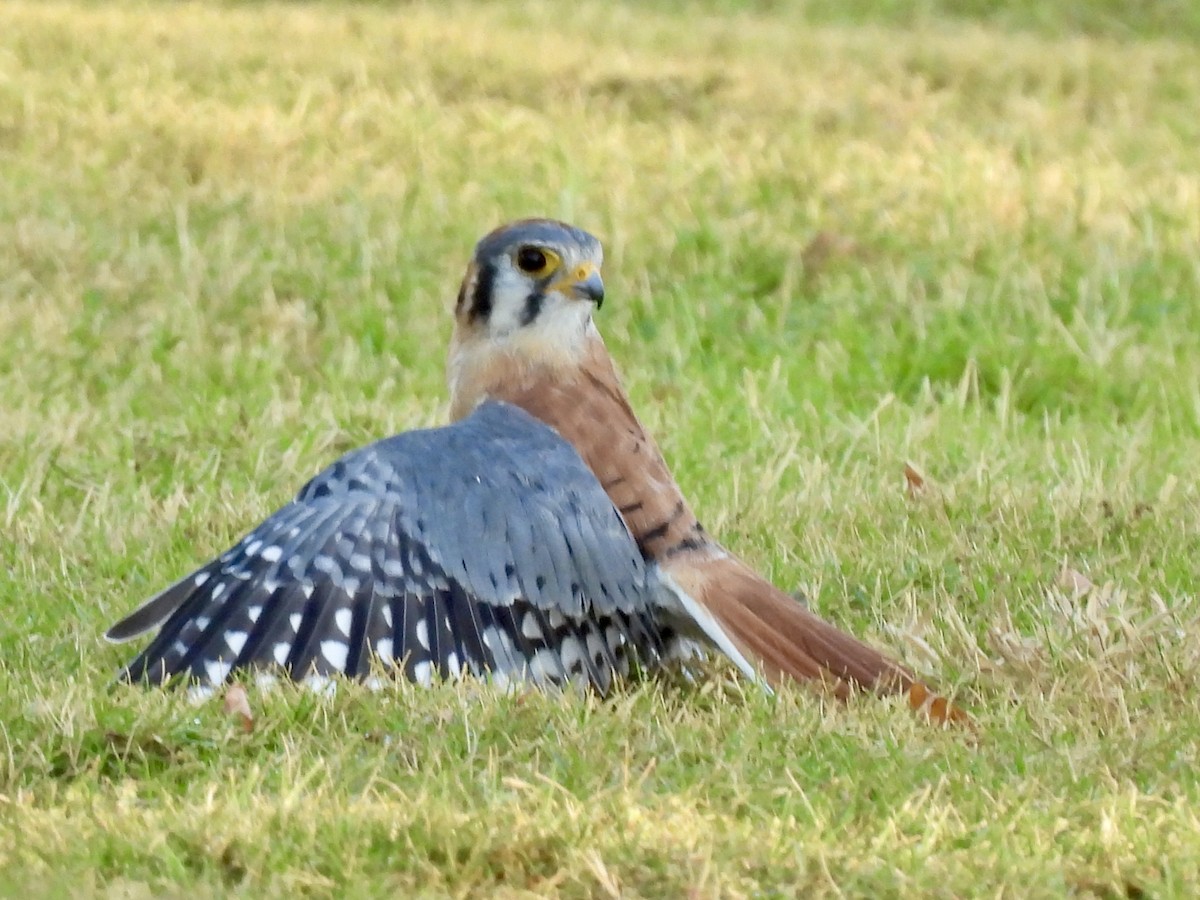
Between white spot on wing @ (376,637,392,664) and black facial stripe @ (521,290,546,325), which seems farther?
black facial stripe @ (521,290,546,325)

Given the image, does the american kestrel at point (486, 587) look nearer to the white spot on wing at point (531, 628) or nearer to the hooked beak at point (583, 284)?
the white spot on wing at point (531, 628)

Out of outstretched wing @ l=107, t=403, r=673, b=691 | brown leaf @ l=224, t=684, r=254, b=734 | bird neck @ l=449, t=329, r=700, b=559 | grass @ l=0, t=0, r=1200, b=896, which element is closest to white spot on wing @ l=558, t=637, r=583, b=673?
outstretched wing @ l=107, t=403, r=673, b=691

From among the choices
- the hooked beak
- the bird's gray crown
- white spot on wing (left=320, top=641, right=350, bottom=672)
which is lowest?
white spot on wing (left=320, top=641, right=350, bottom=672)

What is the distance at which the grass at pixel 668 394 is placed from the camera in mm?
3205

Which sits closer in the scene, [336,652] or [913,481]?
[336,652]

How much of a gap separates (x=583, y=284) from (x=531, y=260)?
0.16 meters

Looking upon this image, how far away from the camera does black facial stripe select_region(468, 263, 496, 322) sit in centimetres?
478

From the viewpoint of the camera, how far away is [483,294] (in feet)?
15.8

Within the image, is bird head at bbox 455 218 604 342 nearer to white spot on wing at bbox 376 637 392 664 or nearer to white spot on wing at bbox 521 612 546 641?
white spot on wing at bbox 521 612 546 641

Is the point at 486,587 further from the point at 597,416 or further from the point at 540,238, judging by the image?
the point at 540,238

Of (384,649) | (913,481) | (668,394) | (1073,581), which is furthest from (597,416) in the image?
(668,394)

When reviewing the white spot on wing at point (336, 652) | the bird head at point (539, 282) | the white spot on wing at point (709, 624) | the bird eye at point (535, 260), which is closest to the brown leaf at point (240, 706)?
the white spot on wing at point (336, 652)

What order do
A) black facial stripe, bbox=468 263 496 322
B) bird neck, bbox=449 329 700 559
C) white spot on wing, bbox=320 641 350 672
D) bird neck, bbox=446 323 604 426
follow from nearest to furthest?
1. white spot on wing, bbox=320 641 350 672
2. bird neck, bbox=449 329 700 559
3. bird neck, bbox=446 323 604 426
4. black facial stripe, bbox=468 263 496 322

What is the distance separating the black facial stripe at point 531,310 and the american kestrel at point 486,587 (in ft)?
1.23
